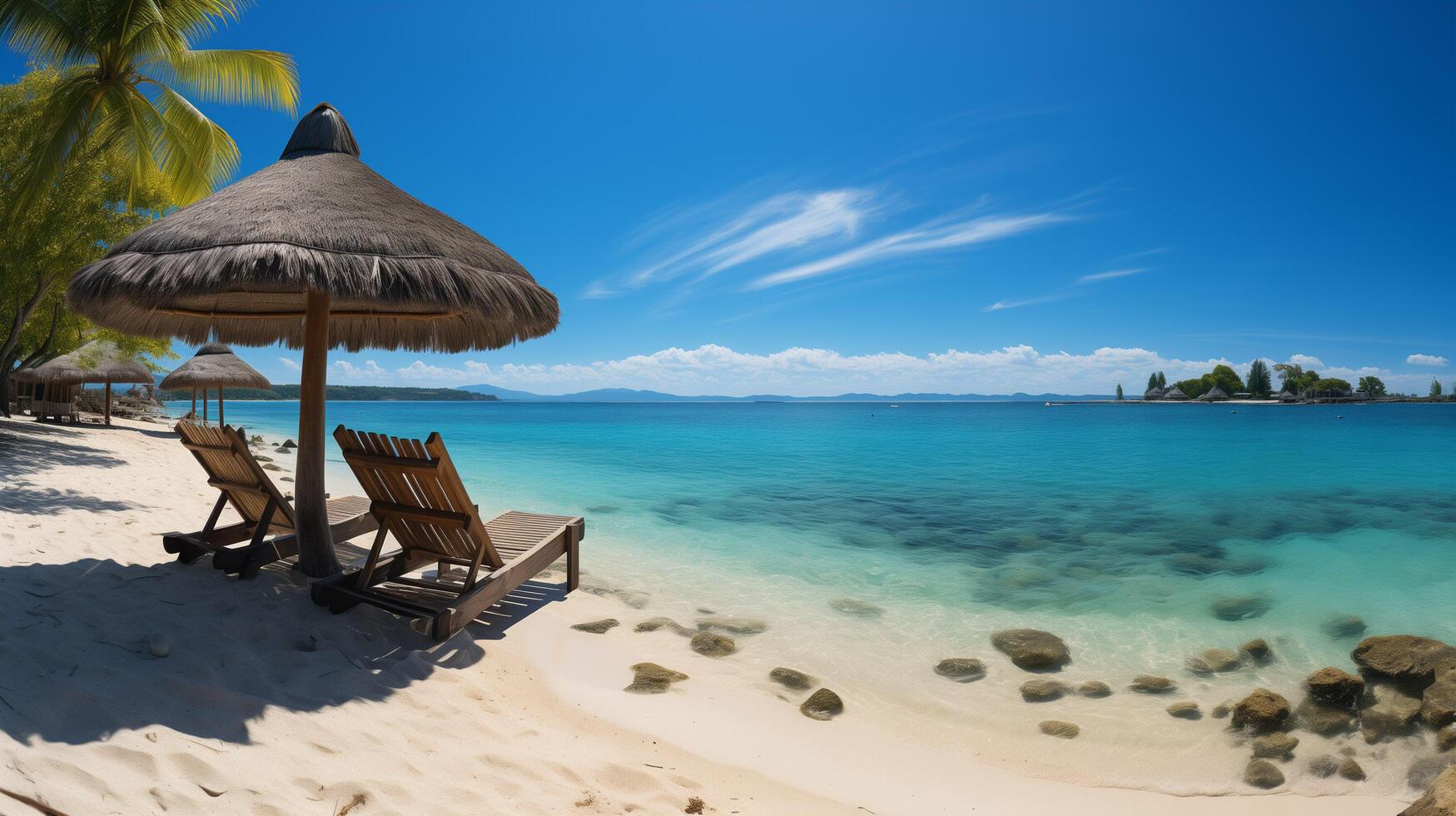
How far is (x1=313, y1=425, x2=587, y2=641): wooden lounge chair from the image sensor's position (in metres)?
3.80

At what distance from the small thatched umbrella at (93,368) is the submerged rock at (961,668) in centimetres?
2312

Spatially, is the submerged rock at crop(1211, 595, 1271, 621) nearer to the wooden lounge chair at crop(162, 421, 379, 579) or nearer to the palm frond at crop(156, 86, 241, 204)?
the wooden lounge chair at crop(162, 421, 379, 579)

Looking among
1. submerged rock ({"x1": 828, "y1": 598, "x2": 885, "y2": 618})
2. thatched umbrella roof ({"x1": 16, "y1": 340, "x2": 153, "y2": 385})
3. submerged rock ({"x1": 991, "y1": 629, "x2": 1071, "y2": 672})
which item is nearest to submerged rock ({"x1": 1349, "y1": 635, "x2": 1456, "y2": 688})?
submerged rock ({"x1": 991, "y1": 629, "x2": 1071, "y2": 672})

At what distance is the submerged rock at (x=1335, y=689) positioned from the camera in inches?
162

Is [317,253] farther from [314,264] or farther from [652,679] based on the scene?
[652,679]

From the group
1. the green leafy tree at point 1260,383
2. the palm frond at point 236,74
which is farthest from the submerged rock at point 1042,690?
the green leafy tree at point 1260,383

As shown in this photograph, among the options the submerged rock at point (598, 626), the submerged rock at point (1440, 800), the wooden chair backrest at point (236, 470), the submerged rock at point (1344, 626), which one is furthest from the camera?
the submerged rock at point (1344, 626)

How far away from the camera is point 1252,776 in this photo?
11.3 ft

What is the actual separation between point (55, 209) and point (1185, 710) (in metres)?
14.2

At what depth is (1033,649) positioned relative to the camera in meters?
4.96

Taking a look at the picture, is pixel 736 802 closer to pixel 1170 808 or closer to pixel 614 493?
pixel 1170 808

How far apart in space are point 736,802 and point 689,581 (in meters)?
4.15

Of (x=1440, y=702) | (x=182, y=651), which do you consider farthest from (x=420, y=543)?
(x=1440, y=702)

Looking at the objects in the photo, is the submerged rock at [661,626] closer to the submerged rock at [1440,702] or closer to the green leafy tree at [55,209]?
the submerged rock at [1440,702]
